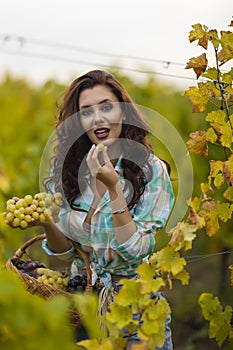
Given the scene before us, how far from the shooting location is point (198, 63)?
1.91 meters

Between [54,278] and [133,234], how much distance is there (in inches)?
14.5

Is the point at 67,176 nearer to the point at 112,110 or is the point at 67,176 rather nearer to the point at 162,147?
the point at 112,110

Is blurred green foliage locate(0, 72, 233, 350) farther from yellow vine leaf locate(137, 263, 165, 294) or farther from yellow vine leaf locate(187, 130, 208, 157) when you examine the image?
yellow vine leaf locate(137, 263, 165, 294)

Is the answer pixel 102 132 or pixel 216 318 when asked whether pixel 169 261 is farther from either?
pixel 102 132

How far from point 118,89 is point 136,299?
85cm

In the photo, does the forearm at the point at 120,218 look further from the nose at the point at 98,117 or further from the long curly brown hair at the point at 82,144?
the nose at the point at 98,117

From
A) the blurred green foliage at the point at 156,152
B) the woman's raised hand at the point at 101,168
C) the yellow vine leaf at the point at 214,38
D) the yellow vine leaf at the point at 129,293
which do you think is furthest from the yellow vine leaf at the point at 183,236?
the blurred green foliage at the point at 156,152

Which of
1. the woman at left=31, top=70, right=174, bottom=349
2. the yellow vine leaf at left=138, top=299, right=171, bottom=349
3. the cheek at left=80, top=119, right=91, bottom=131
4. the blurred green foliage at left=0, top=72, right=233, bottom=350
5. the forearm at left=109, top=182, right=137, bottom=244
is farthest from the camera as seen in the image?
the blurred green foliage at left=0, top=72, right=233, bottom=350

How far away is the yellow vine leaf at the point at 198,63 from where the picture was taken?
75.0 inches

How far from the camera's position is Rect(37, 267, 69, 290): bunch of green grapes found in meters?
2.23

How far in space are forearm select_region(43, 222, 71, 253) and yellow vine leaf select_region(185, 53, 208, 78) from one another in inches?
25.9

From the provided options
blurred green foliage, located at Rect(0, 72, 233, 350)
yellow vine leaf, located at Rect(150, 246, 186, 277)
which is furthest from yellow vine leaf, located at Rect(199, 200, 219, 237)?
blurred green foliage, located at Rect(0, 72, 233, 350)

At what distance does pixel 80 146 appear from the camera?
2.37 m

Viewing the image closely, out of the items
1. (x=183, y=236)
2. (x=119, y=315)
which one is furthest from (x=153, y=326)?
(x=183, y=236)
